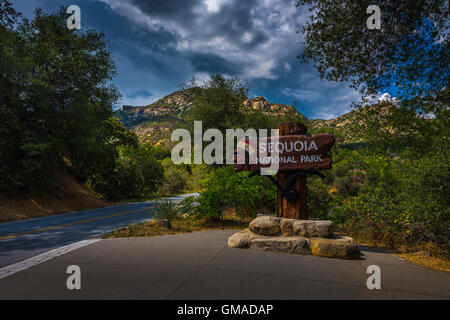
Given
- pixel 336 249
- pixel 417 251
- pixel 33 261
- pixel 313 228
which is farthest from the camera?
pixel 417 251

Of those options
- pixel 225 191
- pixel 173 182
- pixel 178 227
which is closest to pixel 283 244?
pixel 225 191

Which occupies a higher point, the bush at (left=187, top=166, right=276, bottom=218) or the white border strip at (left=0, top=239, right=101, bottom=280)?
the bush at (left=187, top=166, right=276, bottom=218)

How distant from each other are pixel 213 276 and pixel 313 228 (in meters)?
3.03

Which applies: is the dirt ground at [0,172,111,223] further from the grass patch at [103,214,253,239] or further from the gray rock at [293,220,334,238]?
the gray rock at [293,220,334,238]

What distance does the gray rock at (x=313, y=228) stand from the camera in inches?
219

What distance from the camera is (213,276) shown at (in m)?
3.66

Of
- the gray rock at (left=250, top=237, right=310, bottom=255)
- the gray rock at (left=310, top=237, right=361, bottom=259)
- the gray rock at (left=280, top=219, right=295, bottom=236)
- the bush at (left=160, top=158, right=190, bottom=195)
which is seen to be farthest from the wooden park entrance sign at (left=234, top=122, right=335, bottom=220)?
the bush at (left=160, top=158, right=190, bottom=195)

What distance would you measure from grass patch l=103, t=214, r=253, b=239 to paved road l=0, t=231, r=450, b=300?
1.51 m

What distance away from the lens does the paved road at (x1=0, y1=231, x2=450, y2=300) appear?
3.10 metres

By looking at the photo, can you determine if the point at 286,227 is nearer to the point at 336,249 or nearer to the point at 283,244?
the point at 283,244

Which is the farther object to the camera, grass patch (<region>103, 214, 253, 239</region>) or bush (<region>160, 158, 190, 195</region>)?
bush (<region>160, 158, 190, 195</region>)
